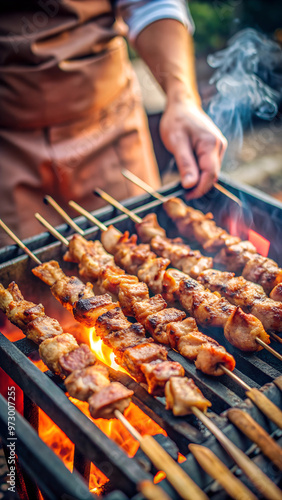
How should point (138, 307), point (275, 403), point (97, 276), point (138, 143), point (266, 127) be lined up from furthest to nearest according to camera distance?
point (266, 127) → point (138, 143) → point (97, 276) → point (138, 307) → point (275, 403)

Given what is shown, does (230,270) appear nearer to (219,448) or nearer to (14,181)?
(219,448)

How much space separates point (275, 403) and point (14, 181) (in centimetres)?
266

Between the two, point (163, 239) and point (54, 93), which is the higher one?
point (54, 93)

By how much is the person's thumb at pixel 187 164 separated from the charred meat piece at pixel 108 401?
1848 millimetres

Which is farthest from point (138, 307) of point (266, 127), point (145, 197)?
point (266, 127)

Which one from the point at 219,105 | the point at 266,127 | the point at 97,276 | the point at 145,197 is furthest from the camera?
the point at 266,127

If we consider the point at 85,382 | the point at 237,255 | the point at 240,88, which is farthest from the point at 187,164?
the point at 85,382

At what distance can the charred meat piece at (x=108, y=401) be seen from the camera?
5.90 feet

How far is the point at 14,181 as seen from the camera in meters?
3.38

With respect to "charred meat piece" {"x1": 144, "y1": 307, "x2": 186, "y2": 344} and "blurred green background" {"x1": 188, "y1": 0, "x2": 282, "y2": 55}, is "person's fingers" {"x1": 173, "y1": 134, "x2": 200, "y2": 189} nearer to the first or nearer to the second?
"charred meat piece" {"x1": 144, "y1": 307, "x2": 186, "y2": 344}

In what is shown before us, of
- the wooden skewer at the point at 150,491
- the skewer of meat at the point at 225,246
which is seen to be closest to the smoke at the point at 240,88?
the skewer of meat at the point at 225,246

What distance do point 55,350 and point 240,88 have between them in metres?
2.88

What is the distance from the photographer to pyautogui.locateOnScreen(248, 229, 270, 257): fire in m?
3.02

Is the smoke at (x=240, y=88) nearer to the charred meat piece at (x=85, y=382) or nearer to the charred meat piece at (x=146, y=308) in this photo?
the charred meat piece at (x=146, y=308)
